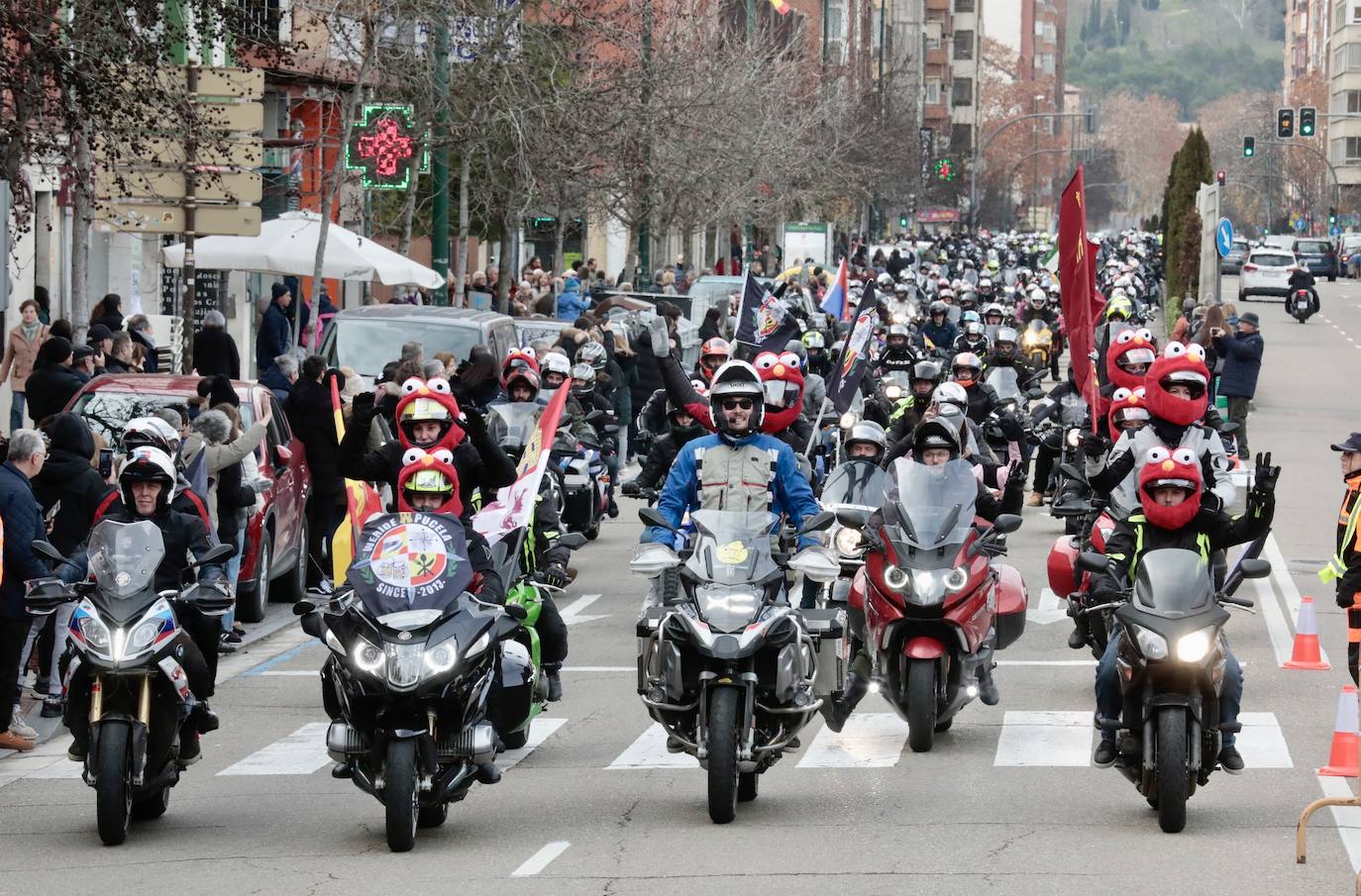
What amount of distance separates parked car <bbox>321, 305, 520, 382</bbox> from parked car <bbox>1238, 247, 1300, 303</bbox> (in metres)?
53.7

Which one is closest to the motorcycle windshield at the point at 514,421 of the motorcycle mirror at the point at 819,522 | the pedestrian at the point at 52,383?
the pedestrian at the point at 52,383

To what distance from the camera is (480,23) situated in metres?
29.9

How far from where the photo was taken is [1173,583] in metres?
9.89

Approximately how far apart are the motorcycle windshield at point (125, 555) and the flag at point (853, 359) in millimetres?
8627

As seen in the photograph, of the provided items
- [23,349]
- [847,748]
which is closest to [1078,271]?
[847,748]

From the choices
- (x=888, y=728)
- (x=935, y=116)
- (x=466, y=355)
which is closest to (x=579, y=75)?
(x=466, y=355)

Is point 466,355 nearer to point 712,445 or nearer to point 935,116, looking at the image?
point 712,445

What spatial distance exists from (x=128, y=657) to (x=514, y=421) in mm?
7637

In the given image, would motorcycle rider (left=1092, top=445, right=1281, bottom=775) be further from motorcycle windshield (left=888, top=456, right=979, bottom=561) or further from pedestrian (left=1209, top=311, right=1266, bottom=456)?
pedestrian (left=1209, top=311, right=1266, bottom=456)

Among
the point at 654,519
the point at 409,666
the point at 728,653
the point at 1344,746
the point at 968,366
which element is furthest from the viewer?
the point at 968,366

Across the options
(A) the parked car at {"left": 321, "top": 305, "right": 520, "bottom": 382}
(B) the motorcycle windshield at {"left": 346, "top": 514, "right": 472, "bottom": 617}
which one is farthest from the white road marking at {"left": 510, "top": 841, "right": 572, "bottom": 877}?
(A) the parked car at {"left": 321, "top": 305, "right": 520, "bottom": 382}

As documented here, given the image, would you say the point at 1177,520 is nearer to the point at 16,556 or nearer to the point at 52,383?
the point at 16,556

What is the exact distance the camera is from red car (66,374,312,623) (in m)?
16.5

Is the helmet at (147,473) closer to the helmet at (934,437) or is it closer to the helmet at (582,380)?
the helmet at (934,437)
